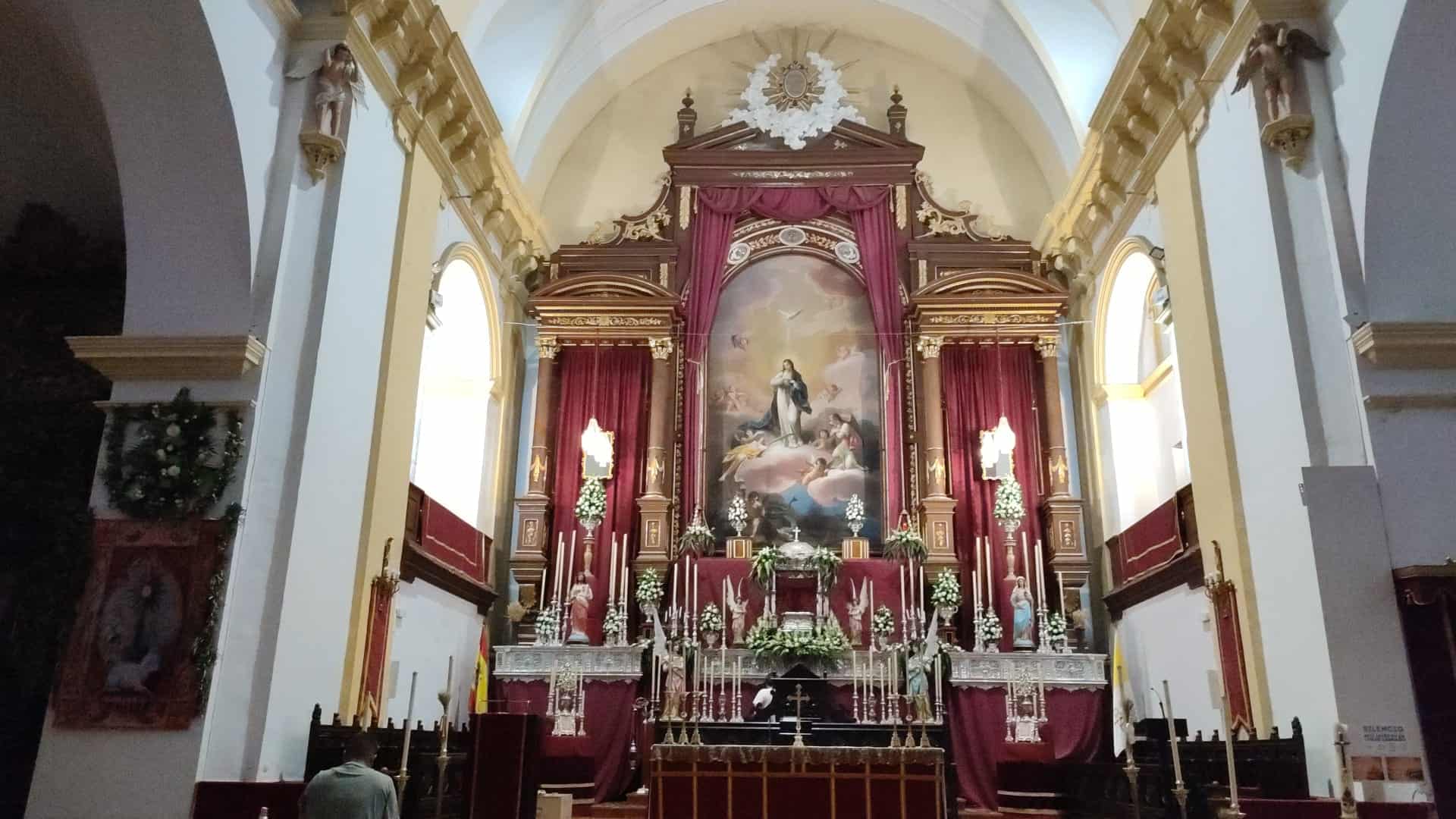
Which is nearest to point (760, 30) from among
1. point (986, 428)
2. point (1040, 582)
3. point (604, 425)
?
point (604, 425)

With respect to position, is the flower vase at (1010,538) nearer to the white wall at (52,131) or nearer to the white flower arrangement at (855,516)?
the white flower arrangement at (855,516)

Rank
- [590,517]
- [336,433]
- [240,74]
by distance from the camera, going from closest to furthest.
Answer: [240,74] < [336,433] < [590,517]

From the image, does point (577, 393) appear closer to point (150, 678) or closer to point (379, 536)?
point (379, 536)

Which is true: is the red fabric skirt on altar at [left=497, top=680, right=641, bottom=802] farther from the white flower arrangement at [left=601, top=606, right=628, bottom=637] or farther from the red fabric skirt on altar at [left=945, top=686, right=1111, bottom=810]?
the red fabric skirt on altar at [left=945, top=686, right=1111, bottom=810]

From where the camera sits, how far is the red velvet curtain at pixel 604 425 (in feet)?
41.4

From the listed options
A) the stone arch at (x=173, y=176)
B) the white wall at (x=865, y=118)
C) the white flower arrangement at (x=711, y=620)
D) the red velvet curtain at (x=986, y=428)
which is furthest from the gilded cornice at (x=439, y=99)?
the red velvet curtain at (x=986, y=428)

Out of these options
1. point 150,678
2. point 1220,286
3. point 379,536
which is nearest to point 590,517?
point 379,536

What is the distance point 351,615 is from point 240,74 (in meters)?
3.96

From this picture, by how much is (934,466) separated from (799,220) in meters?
3.73

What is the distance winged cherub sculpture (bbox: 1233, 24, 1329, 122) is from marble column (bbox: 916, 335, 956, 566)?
19.4ft

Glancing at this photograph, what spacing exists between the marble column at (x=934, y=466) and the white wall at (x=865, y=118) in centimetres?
250

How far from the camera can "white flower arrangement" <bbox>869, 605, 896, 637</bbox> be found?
11.5m

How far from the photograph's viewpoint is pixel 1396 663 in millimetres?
6430

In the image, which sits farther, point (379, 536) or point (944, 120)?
point (944, 120)
